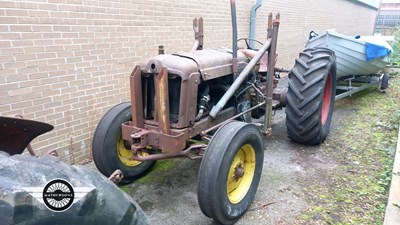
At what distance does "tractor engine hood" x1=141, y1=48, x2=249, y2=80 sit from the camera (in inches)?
Answer: 106

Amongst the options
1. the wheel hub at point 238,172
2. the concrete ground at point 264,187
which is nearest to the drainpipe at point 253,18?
the concrete ground at point 264,187

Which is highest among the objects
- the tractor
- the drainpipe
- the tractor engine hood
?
the drainpipe

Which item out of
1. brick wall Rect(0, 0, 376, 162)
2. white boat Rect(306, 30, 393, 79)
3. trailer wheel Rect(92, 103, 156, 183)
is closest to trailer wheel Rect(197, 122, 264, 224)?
trailer wheel Rect(92, 103, 156, 183)

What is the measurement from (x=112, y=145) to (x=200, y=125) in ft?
2.95

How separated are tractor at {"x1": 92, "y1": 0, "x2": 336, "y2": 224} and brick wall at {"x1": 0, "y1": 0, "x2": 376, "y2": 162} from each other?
86 centimetres

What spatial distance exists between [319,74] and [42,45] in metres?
3.23

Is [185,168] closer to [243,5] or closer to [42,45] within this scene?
[42,45]

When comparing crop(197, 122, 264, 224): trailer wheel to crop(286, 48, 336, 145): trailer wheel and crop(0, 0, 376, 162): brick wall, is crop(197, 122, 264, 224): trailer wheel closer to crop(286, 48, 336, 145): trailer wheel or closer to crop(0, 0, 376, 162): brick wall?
crop(286, 48, 336, 145): trailer wheel

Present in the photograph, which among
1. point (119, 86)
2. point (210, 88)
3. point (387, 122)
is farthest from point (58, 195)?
point (387, 122)

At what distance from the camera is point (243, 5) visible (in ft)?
23.9

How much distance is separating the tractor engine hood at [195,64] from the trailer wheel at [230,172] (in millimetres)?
558

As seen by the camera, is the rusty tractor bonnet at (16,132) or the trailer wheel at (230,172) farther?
the trailer wheel at (230,172)

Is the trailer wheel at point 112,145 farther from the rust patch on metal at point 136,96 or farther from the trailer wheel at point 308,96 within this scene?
the trailer wheel at point 308,96

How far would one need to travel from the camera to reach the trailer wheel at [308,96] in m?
3.91
